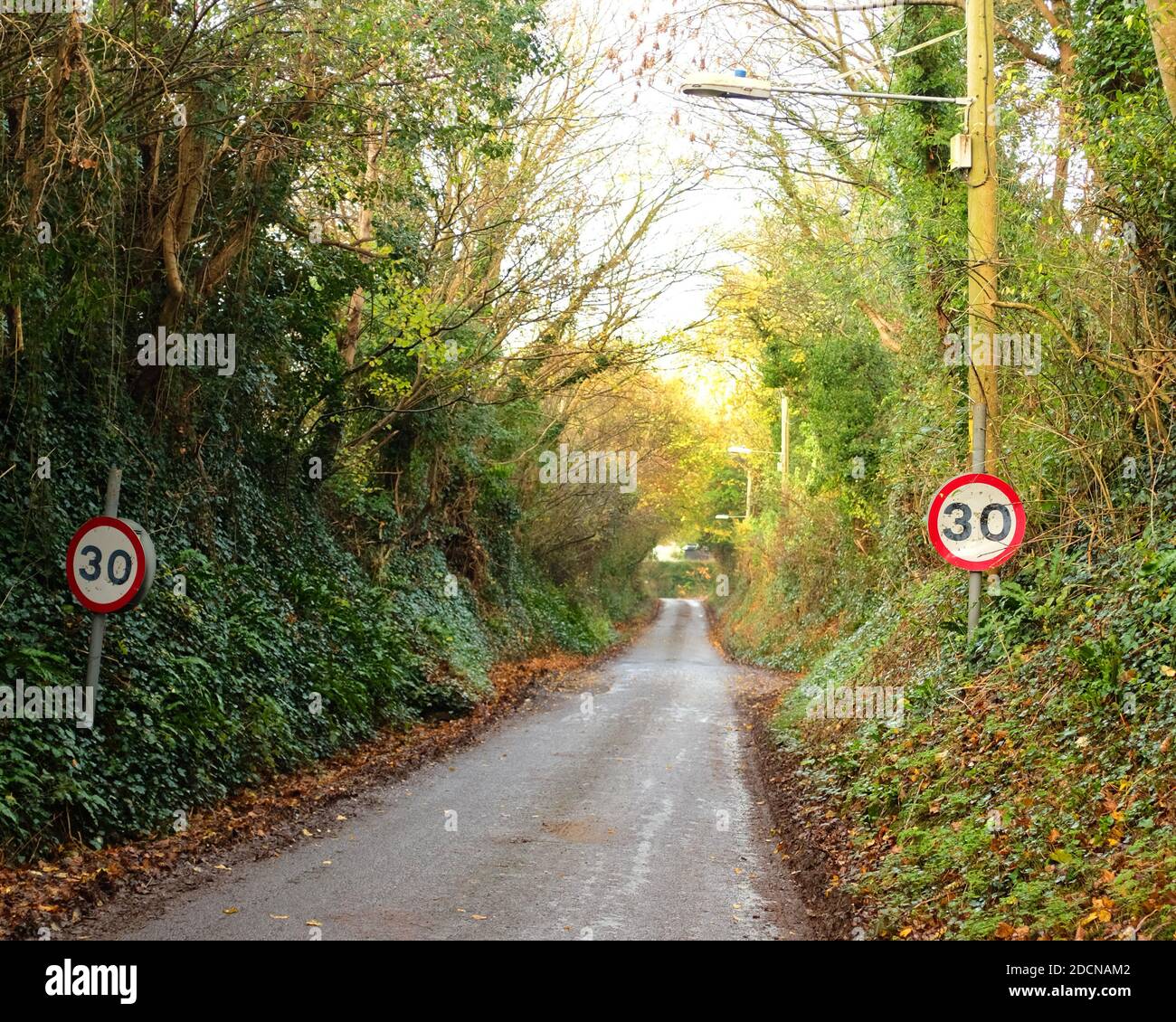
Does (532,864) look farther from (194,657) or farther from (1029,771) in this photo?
(194,657)

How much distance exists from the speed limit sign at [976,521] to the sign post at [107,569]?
6308mm

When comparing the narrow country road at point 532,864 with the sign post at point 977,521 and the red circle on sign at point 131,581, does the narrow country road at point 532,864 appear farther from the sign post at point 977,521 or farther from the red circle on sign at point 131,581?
the sign post at point 977,521

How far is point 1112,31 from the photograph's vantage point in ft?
36.1

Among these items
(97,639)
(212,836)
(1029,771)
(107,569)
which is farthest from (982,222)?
(212,836)

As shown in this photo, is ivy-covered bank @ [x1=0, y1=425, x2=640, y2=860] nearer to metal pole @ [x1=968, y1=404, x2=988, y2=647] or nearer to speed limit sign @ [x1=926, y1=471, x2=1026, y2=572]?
speed limit sign @ [x1=926, y1=471, x2=1026, y2=572]

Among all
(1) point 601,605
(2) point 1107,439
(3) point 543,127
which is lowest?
(1) point 601,605

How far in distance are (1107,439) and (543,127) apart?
1257cm

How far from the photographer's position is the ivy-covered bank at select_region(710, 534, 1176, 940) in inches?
231

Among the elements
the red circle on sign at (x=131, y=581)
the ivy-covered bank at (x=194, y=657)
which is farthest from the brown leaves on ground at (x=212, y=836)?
the red circle on sign at (x=131, y=581)

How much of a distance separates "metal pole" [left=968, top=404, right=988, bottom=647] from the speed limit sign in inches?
11.0

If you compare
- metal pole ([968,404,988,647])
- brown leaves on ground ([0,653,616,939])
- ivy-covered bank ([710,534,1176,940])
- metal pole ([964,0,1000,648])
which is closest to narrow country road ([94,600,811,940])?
brown leaves on ground ([0,653,616,939])

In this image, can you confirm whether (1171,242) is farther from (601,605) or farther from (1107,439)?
(601,605)

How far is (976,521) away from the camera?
9258 mm
